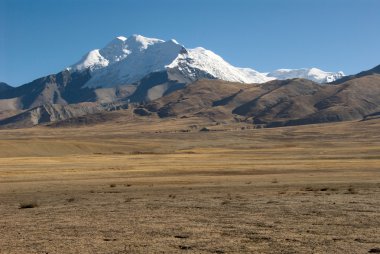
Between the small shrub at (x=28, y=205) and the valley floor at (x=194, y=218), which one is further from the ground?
the small shrub at (x=28, y=205)

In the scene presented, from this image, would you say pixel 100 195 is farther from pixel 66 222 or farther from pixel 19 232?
pixel 19 232

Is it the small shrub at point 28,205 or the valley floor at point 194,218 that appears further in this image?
the small shrub at point 28,205

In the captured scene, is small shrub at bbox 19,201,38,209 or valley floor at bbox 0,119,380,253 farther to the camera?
small shrub at bbox 19,201,38,209

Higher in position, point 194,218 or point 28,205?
point 28,205

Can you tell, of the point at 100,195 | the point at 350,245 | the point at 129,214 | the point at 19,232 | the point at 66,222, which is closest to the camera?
the point at 350,245

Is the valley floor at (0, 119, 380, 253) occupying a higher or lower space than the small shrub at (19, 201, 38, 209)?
lower

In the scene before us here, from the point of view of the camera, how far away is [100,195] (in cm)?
4003

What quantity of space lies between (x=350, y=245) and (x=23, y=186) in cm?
3491

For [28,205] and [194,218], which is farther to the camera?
[28,205]

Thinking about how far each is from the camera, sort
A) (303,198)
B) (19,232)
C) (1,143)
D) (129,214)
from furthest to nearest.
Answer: (1,143) < (303,198) < (129,214) < (19,232)

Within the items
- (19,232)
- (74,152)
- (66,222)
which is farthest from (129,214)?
(74,152)

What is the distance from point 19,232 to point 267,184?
87.0ft

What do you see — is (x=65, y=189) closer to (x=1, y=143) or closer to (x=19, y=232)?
(x=19, y=232)

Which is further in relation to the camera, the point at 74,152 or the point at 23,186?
the point at 74,152
